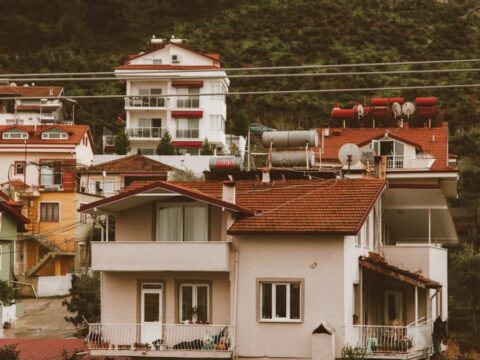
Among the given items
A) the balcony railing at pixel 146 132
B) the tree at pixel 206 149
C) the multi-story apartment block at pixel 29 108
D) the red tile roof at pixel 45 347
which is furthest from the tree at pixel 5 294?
the balcony railing at pixel 146 132

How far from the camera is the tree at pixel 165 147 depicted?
10268cm

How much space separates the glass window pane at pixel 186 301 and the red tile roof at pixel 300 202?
8.01 ft

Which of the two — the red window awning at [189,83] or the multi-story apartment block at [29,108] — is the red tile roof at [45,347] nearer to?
the multi-story apartment block at [29,108]

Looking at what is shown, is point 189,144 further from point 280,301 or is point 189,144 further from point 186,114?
point 280,301

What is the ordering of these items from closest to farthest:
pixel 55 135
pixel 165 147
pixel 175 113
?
1. pixel 55 135
2. pixel 165 147
3. pixel 175 113

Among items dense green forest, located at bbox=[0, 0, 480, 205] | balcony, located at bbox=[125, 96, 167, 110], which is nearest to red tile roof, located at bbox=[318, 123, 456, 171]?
balcony, located at bbox=[125, 96, 167, 110]

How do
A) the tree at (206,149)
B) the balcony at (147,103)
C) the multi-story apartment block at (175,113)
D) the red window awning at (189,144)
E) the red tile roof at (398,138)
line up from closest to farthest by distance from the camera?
the red tile roof at (398,138), the tree at (206,149), the red window awning at (189,144), the multi-story apartment block at (175,113), the balcony at (147,103)

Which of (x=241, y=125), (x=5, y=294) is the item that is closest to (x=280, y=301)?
(x=5, y=294)

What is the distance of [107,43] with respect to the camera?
562ft

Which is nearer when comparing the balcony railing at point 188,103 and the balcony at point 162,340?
the balcony at point 162,340

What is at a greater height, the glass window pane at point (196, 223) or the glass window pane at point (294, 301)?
the glass window pane at point (196, 223)

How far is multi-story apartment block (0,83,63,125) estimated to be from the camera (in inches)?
4328

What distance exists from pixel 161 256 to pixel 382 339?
21.7 feet

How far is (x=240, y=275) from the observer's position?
3994 cm
